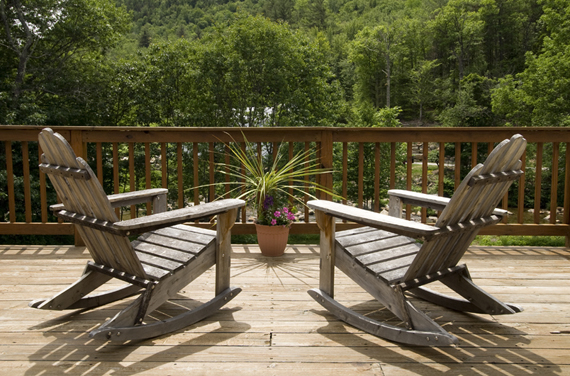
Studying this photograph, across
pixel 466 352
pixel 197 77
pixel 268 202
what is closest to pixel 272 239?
pixel 268 202

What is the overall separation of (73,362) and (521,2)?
42.0 meters

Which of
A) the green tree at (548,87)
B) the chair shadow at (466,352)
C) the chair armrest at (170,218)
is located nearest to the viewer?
the chair shadow at (466,352)

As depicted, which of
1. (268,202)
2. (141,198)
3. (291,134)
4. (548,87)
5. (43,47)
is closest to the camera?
(141,198)

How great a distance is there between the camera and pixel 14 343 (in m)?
2.10

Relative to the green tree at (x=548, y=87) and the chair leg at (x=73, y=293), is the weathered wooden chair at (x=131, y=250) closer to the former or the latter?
the chair leg at (x=73, y=293)

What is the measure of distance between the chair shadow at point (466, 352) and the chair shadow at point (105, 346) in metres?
0.54

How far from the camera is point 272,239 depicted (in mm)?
3537

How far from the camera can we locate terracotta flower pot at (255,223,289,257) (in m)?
3.52

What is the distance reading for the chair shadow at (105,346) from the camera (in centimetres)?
190

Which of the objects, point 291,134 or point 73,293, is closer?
point 73,293

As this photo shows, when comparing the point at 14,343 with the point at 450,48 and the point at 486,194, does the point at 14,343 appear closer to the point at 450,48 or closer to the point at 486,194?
the point at 486,194

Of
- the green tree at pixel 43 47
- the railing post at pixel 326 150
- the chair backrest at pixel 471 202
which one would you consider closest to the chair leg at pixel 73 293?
the chair backrest at pixel 471 202

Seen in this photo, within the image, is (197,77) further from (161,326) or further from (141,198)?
(161,326)

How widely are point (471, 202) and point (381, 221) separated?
395 millimetres
